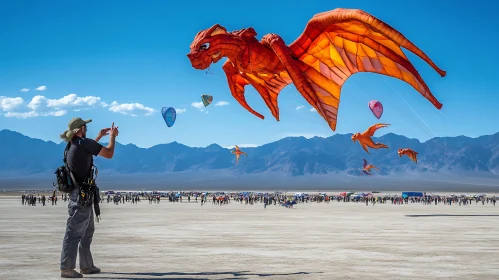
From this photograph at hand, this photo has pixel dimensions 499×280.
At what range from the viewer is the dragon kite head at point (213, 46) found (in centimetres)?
1523

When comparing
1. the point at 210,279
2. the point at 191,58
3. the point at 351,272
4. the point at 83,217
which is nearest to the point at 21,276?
the point at 83,217

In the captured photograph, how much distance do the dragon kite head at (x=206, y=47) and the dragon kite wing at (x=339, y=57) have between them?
224cm

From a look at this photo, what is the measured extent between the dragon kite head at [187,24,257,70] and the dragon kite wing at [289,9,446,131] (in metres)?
1.78

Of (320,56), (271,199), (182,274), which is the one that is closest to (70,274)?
(182,274)

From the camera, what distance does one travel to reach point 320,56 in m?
Answer: 17.1

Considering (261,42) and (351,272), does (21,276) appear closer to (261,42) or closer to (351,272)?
(351,272)

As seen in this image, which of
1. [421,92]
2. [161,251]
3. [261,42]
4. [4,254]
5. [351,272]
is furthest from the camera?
[261,42]

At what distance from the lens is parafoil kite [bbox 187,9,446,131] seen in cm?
1506

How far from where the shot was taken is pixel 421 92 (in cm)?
1494

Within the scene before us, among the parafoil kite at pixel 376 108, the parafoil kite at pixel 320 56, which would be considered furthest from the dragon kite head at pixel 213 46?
the parafoil kite at pixel 376 108

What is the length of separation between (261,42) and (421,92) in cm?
452

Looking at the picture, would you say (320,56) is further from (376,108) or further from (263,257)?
(376,108)

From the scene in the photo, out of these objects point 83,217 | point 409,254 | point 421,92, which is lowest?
point 409,254

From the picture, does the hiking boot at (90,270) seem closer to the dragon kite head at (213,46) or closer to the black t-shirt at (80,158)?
the black t-shirt at (80,158)
